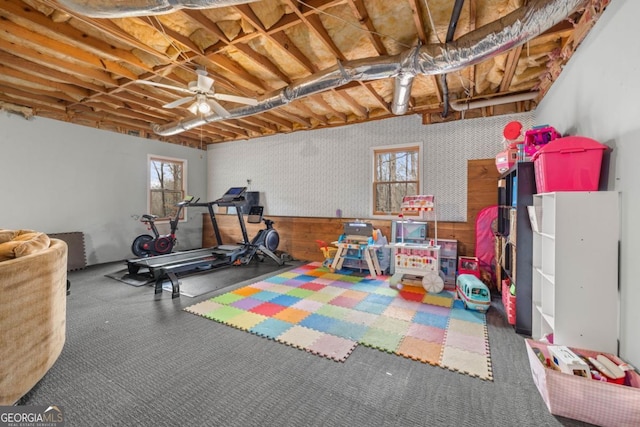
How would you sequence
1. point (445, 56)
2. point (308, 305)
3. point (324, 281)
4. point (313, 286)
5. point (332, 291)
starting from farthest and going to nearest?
point (324, 281) < point (313, 286) < point (332, 291) < point (308, 305) < point (445, 56)

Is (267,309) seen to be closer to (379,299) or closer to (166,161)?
(379,299)

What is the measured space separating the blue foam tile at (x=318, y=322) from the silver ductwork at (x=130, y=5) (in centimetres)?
296

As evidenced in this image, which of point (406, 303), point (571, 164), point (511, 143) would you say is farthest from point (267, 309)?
point (511, 143)

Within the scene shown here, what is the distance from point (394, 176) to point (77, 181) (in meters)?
6.45

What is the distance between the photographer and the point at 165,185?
23.0 ft

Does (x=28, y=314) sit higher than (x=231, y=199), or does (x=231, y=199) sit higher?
(x=231, y=199)

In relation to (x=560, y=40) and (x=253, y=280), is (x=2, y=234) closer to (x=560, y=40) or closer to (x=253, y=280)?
(x=253, y=280)

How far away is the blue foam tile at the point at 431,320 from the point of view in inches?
115

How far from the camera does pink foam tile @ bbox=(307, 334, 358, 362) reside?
7.68 ft

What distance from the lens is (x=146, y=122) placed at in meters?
6.10

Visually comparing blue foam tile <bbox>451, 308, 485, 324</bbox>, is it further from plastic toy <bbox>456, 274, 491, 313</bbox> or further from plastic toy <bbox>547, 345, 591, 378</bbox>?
plastic toy <bbox>547, 345, 591, 378</bbox>

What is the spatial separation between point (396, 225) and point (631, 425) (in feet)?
11.9

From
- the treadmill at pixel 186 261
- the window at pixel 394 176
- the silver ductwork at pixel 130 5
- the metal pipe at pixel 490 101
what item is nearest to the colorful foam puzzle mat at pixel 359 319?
the treadmill at pixel 186 261

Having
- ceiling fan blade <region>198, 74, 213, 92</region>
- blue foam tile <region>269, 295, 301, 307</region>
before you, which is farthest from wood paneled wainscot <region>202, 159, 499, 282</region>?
ceiling fan blade <region>198, 74, 213, 92</region>
